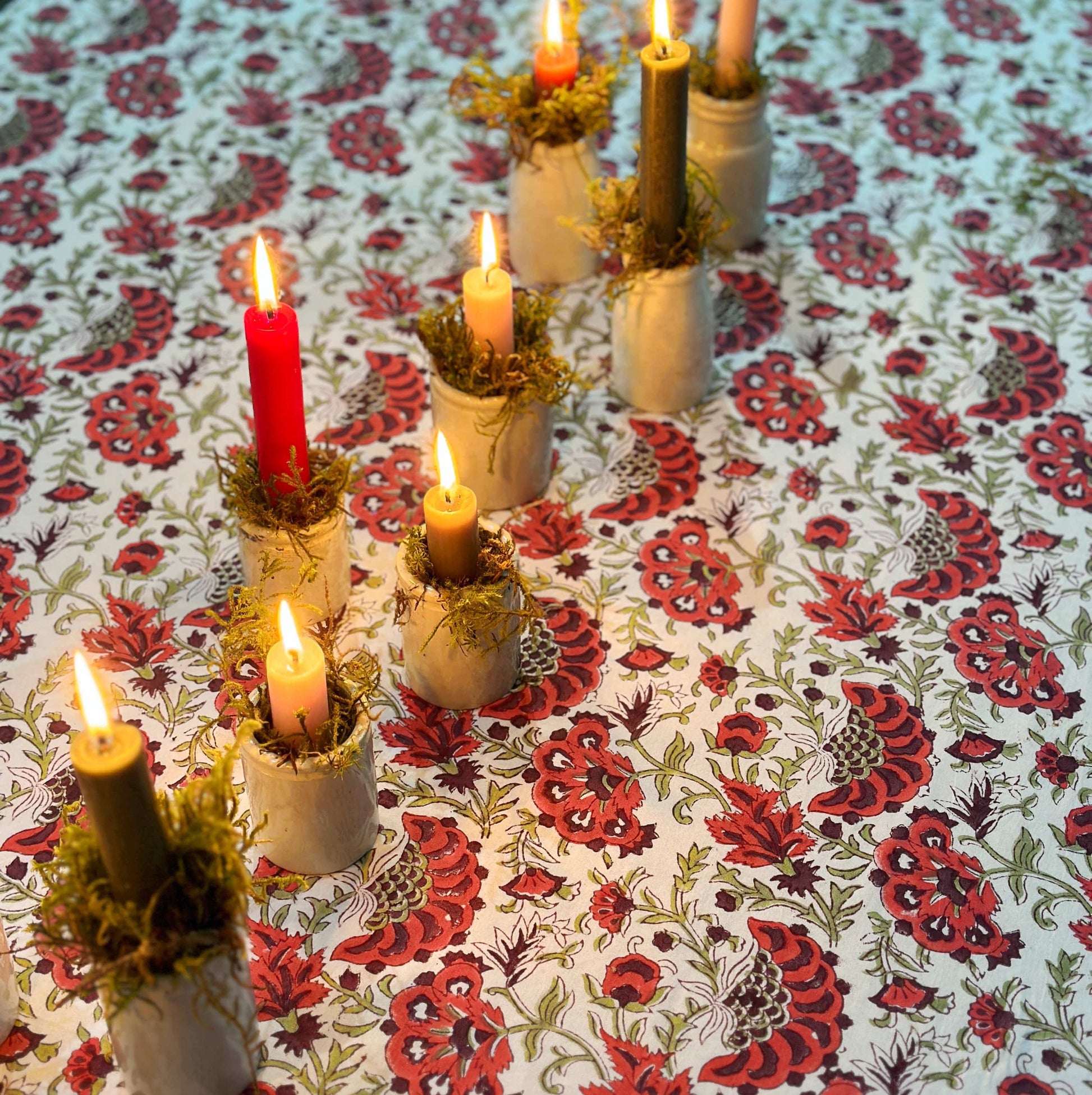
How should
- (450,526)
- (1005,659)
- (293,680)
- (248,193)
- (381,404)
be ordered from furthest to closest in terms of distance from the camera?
(248,193) → (381,404) → (1005,659) → (450,526) → (293,680)

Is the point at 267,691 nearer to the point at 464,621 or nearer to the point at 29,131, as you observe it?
the point at 464,621

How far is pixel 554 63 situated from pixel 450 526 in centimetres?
61

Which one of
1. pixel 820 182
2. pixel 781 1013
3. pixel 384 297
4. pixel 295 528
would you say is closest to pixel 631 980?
pixel 781 1013

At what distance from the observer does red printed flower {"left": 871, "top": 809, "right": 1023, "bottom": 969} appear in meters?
0.98

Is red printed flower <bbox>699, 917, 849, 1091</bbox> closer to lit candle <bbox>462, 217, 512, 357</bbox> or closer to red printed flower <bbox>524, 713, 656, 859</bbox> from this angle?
red printed flower <bbox>524, 713, 656, 859</bbox>

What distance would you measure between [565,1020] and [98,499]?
65 centimetres

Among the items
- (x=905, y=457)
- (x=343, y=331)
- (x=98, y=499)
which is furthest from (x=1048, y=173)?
(x=98, y=499)

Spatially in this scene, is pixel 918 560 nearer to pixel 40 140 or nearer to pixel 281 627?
pixel 281 627

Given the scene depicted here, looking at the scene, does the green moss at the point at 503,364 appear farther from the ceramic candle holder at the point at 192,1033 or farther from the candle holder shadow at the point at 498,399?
the ceramic candle holder at the point at 192,1033

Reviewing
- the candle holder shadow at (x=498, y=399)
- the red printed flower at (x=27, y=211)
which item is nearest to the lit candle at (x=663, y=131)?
the candle holder shadow at (x=498, y=399)

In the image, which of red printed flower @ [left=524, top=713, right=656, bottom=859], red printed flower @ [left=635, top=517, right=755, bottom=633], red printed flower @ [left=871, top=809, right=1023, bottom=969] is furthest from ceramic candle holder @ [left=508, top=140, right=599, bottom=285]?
red printed flower @ [left=871, top=809, right=1023, bottom=969]

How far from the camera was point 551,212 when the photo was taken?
1459 millimetres

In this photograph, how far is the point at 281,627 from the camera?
0.93m

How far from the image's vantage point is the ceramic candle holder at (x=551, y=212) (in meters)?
1.44
